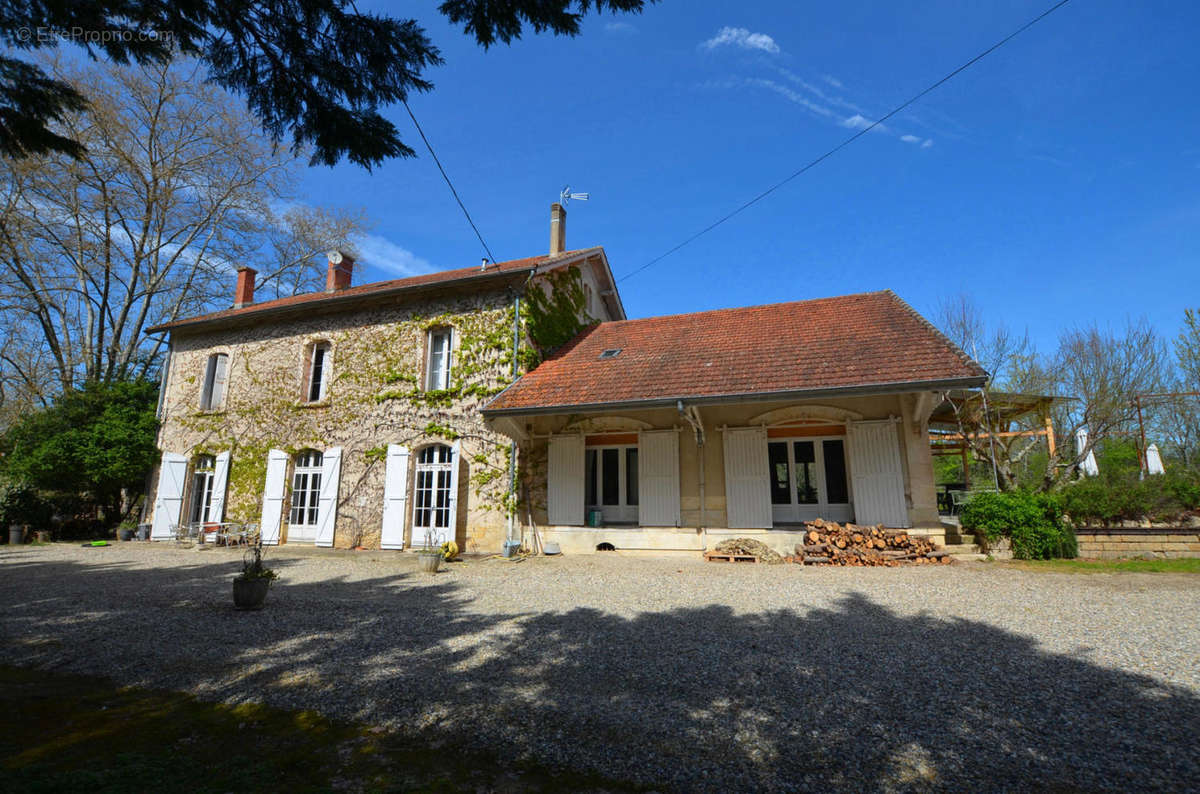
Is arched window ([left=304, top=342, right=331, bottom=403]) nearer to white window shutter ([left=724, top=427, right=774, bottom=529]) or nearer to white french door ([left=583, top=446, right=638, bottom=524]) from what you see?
white french door ([left=583, top=446, right=638, bottom=524])

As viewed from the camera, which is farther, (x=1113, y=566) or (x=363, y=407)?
(x=363, y=407)

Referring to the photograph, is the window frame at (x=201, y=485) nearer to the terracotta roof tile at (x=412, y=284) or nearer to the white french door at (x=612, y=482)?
the terracotta roof tile at (x=412, y=284)

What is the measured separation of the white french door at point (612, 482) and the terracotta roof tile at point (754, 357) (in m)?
1.62

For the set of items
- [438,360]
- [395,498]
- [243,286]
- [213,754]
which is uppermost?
[243,286]

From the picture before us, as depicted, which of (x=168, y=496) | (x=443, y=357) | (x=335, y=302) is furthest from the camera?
(x=168, y=496)

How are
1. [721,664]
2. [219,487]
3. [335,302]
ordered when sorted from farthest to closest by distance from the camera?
[219,487], [335,302], [721,664]

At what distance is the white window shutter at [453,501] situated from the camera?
35.4 ft

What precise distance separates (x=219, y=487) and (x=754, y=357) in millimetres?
13151

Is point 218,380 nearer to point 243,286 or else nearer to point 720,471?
point 243,286

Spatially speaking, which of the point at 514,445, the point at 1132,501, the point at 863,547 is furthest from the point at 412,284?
the point at 1132,501

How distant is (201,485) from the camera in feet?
46.1

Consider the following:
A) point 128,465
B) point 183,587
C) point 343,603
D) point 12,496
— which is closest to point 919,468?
point 343,603

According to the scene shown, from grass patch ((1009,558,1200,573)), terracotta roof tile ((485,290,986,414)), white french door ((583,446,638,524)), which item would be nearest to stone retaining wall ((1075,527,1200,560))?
grass patch ((1009,558,1200,573))

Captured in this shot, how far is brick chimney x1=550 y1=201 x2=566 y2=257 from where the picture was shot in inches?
567
